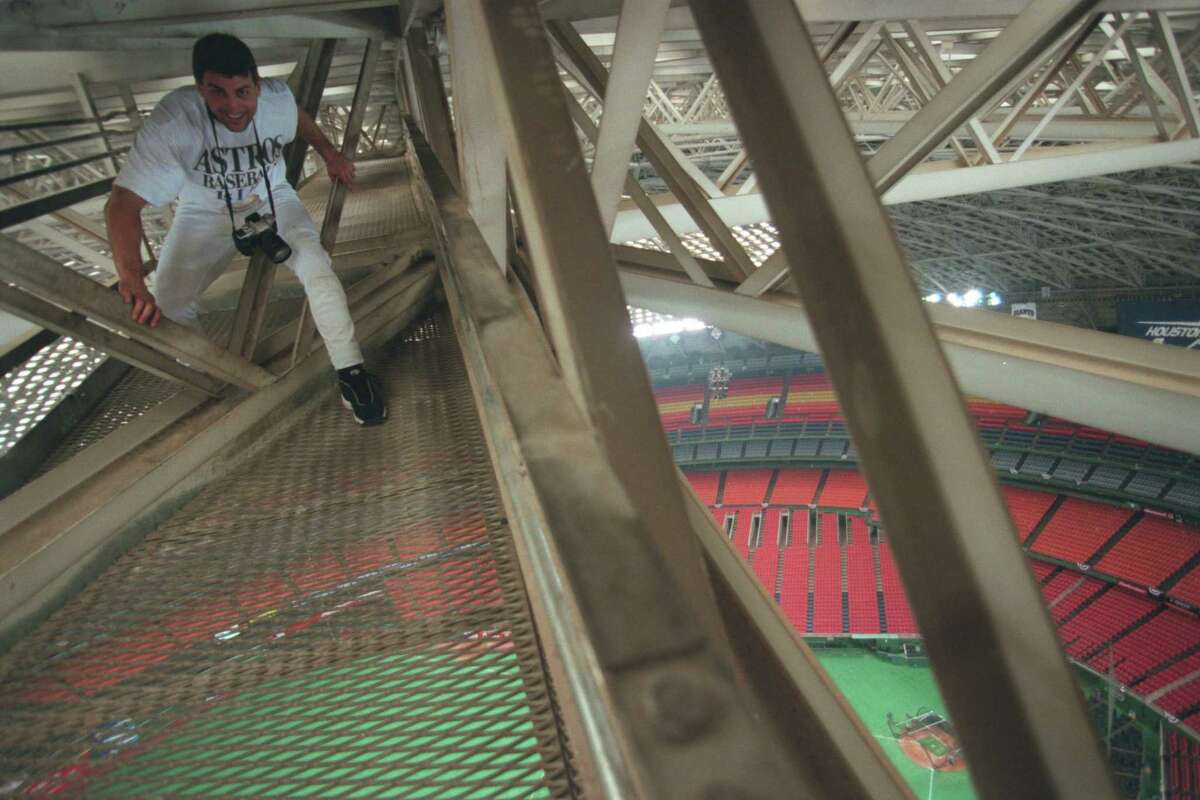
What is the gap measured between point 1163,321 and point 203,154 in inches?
1004

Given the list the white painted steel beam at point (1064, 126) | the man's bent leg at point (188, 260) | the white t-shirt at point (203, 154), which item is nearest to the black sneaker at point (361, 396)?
the man's bent leg at point (188, 260)

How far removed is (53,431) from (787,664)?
11.1 feet

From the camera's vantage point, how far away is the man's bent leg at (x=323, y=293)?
9.72 feet

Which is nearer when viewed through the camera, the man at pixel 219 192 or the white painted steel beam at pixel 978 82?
the white painted steel beam at pixel 978 82

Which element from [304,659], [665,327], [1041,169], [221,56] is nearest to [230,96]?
[221,56]

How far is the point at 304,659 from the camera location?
Result: 1.79 metres

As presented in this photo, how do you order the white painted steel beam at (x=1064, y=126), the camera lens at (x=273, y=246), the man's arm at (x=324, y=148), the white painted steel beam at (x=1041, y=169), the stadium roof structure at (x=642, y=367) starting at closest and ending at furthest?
the stadium roof structure at (x=642, y=367)
the camera lens at (x=273, y=246)
the man's arm at (x=324, y=148)
the white painted steel beam at (x=1041, y=169)
the white painted steel beam at (x=1064, y=126)

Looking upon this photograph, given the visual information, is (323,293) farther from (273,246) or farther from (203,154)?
(203,154)

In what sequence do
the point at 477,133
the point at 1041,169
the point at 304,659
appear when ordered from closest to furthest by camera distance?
the point at 304,659 → the point at 477,133 → the point at 1041,169

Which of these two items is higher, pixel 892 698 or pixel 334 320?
pixel 334 320

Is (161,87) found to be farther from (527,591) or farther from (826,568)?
(826,568)

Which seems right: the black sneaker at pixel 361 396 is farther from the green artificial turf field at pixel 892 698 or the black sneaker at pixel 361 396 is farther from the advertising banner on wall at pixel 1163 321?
the advertising banner on wall at pixel 1163 321

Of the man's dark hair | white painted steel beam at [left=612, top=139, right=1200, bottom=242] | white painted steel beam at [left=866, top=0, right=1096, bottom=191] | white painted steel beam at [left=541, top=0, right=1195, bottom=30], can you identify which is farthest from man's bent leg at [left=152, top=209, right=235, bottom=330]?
white painted steel beam at [left=612, top=139, right=1200, bottom=242]

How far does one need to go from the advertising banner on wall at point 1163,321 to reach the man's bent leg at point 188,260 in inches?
922
